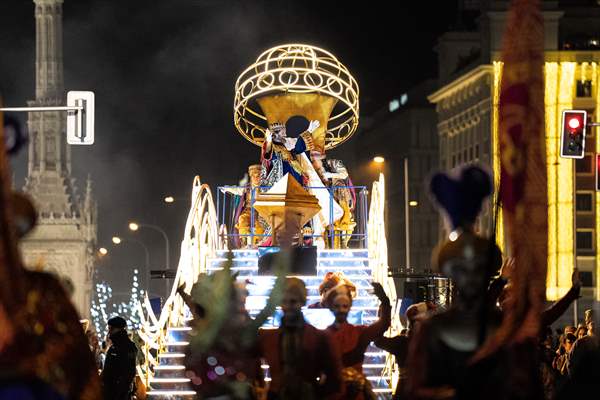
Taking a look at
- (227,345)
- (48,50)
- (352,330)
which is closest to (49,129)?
(48,50)

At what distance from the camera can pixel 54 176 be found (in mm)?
126125

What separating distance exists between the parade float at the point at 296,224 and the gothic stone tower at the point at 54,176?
9264 cm

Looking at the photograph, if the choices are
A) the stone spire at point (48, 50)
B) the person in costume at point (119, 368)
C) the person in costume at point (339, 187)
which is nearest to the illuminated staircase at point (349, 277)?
the person in costume at point (119, 368)

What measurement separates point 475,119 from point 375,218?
7168cm

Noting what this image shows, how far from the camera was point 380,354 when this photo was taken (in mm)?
21062

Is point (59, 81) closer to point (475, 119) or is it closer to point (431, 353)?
point (475, 119)

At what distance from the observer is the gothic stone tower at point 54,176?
12338 cm

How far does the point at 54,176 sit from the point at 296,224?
107853 millimetres

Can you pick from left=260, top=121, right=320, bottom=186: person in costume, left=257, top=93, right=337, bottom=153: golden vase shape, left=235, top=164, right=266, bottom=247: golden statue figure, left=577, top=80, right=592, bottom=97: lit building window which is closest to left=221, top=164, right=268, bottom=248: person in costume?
left=235, top=164, right=266, bottom=247: golden statue figure

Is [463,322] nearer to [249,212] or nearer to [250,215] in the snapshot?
[250,215]

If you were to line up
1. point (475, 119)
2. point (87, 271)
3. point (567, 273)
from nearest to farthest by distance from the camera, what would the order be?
1. point (567, 273)
2. point (475, 119)
3. point (87, 271)

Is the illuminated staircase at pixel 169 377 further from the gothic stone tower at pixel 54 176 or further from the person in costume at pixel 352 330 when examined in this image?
the gothic stone tower at pixel 54 176

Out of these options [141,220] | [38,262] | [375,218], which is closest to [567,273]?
[141,220]

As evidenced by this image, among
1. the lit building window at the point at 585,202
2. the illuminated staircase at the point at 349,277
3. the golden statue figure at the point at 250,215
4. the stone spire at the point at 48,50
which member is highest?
the stone spire at the point at 48,50
